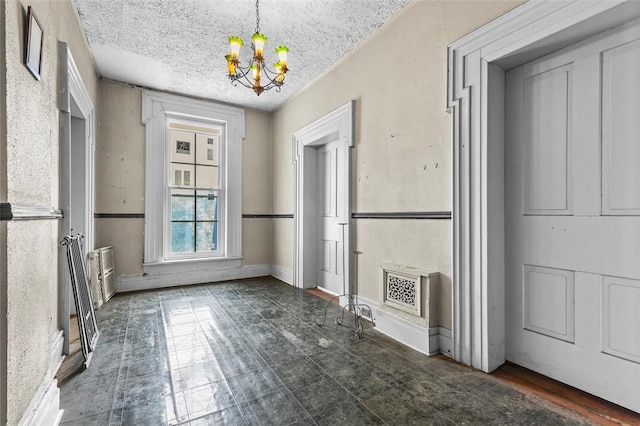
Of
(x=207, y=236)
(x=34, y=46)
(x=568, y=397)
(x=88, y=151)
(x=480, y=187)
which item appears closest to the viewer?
(x=34, y=46)

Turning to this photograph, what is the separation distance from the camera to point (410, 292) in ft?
7.95

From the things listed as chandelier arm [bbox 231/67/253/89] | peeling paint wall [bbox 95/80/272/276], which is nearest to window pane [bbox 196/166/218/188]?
peeling paint wall [bbox 95/80/272/276]

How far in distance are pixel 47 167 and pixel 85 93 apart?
169 centimetres

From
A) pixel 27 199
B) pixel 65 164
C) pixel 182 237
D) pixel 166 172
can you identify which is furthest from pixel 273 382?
pixel 166 172

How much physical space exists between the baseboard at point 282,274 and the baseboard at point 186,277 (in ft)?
0.44

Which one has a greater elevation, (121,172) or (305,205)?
(121,172)

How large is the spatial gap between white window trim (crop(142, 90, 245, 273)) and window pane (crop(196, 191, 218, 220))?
171mm

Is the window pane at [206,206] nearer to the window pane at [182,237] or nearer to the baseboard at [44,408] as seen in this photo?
the window pane at [182,237]

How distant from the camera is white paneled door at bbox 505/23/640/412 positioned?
160cm

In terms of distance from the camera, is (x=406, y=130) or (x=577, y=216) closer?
(x=577, y=216)

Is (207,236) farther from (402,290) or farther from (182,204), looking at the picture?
(402,290)

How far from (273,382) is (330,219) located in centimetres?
246

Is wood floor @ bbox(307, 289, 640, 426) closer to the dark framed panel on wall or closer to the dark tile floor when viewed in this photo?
the dark tile floor

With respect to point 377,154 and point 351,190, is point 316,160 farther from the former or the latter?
point 377,154
